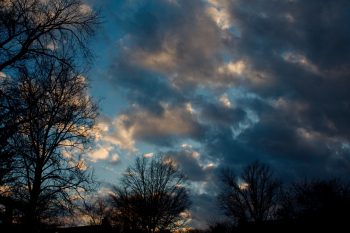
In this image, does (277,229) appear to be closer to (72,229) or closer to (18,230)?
(18,230)

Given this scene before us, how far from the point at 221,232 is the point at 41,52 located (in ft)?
148

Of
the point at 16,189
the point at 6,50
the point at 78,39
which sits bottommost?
the point at 16,189

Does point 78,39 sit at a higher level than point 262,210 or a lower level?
higher

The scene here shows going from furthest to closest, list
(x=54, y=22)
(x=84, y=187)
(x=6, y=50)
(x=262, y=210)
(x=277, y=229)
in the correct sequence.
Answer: (x=262, y=210), (x=277, y=229), (x=84, y=187), (x=54, y=22), (x=6, y=50)

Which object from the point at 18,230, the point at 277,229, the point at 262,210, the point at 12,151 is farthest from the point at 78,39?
the point at 262,210

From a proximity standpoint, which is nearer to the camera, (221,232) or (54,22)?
(54,22)

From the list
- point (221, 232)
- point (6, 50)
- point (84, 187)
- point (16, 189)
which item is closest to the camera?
point (6, 50)

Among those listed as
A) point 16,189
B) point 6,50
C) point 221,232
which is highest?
point 6,50

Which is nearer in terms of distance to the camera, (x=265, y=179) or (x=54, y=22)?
(x=54, y=22)

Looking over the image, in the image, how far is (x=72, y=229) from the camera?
49875 mm

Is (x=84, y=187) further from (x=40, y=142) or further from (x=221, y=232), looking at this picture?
(x=221, y=232)

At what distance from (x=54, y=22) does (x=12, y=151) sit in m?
3.95

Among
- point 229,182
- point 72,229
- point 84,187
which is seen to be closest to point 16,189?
point 84,187

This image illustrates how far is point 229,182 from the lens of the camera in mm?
55750
